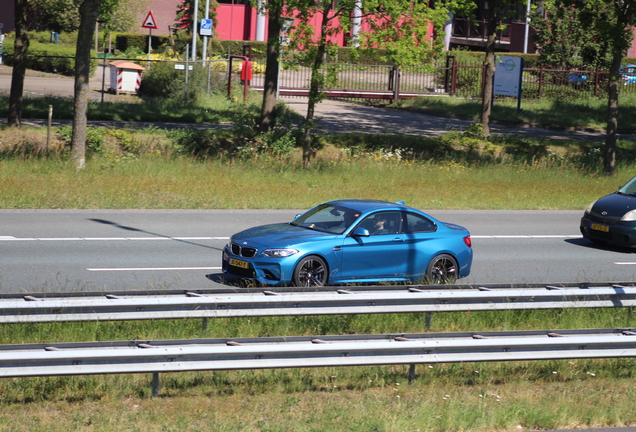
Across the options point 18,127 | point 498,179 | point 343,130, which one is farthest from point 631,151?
point 18,127

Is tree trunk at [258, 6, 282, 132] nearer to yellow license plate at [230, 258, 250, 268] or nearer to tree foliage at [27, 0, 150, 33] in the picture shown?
yellow license plate at [230, 258, 250, 268]

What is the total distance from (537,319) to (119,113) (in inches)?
877

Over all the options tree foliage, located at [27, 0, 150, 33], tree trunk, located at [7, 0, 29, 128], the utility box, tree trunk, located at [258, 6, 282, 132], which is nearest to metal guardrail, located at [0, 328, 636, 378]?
tree trunk, located at [258, 6, 282, 132]

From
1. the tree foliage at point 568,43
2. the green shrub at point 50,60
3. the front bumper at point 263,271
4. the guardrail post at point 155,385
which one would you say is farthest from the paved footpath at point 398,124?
the guardrail post at point 155,385

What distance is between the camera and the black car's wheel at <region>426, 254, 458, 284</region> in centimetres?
1234

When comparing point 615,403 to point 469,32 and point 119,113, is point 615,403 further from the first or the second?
point 469,32

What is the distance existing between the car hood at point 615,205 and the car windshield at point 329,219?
685 cm

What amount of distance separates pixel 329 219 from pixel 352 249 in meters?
0.88

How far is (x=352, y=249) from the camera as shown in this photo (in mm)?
11750

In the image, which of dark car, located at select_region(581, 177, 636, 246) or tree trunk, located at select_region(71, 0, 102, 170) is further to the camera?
tree trunk, located at select_region(71, 0, 102, 170)

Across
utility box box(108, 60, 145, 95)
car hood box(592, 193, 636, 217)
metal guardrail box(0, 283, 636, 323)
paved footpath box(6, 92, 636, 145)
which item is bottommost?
metal guardrail box(0, 283, 636, 323)

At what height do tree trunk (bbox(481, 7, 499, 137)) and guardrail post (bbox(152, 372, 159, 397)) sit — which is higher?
tree trunk (bbox(481, 7, 499, 137))

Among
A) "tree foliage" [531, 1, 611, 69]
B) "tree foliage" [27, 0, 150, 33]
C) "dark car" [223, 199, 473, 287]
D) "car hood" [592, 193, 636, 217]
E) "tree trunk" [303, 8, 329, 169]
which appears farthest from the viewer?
"tree foliage" [27, 0, 150, 33]

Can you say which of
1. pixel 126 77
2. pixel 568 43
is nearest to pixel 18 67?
pixel 126 77
